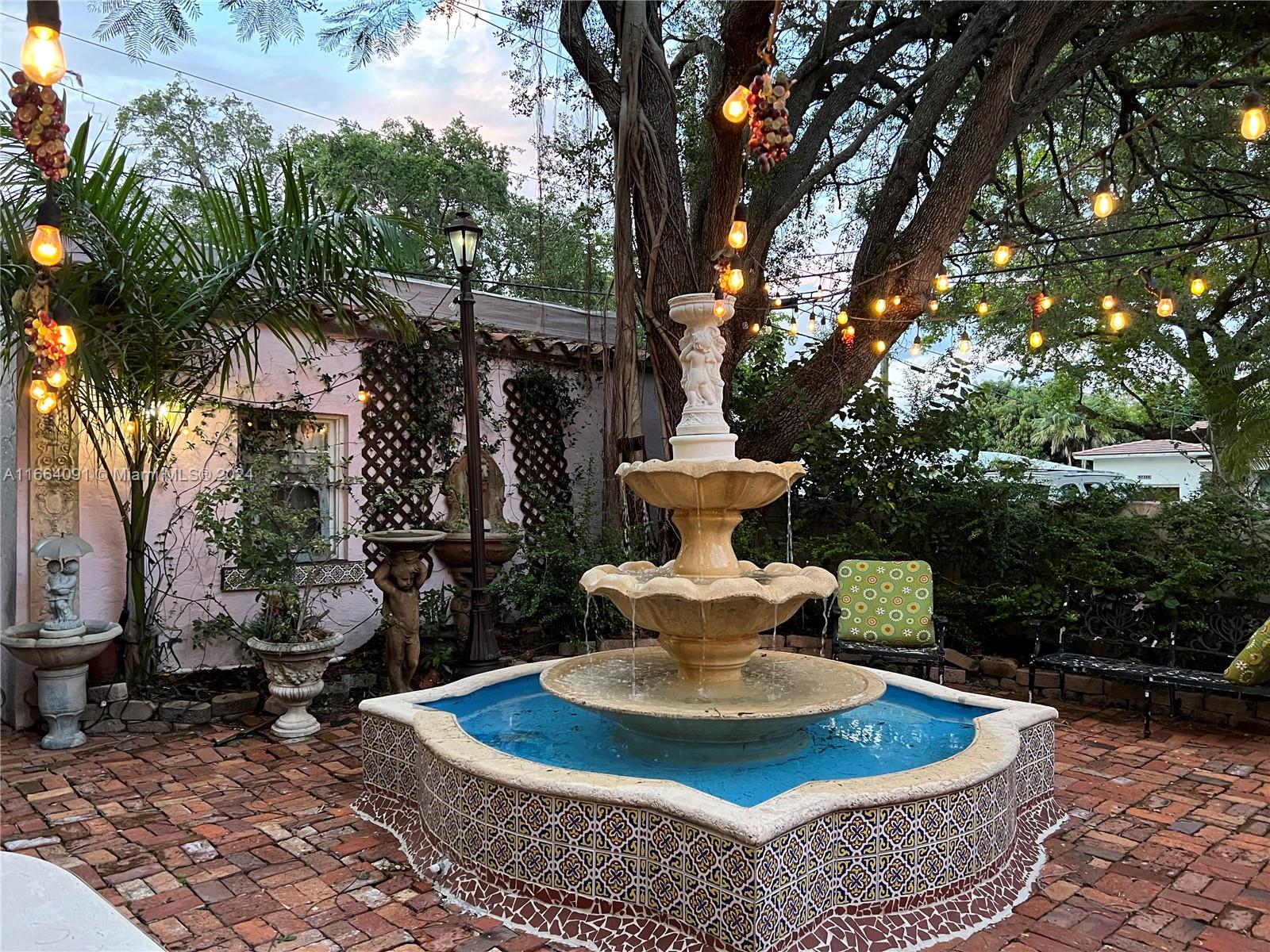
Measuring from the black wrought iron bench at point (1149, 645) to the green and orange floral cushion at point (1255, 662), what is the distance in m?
0.08

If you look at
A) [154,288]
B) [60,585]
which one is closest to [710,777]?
[60,585]

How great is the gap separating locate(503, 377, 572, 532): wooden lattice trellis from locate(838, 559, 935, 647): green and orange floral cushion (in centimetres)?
323

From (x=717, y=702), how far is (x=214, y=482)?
4.47 meters


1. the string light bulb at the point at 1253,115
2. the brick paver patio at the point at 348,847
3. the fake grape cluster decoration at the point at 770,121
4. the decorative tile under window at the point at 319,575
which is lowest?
the brick paver patio at the point at 348,847

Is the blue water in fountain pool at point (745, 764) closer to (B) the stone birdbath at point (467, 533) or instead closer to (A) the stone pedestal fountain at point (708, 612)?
(A) the stone pedestal fountain at point (708, 612)

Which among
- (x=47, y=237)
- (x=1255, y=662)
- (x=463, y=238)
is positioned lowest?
(x=1255, y=662)

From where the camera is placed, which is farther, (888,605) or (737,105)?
(888,605)

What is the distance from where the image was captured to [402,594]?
5.42 m

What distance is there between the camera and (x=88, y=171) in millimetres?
4965

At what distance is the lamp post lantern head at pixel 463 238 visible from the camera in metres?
5.42

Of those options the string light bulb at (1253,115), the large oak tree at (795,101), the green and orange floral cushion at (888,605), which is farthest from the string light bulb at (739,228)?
the green and orange floral cushion at (888,605)

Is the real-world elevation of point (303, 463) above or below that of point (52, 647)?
above

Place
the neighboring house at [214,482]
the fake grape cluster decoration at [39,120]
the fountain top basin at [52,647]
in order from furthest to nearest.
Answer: the neighboring house at [214,482], the fountain top basin at [52,647], the fake grape cluster decoration at [39,120]

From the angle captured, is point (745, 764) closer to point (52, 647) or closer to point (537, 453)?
point (52, 647)
